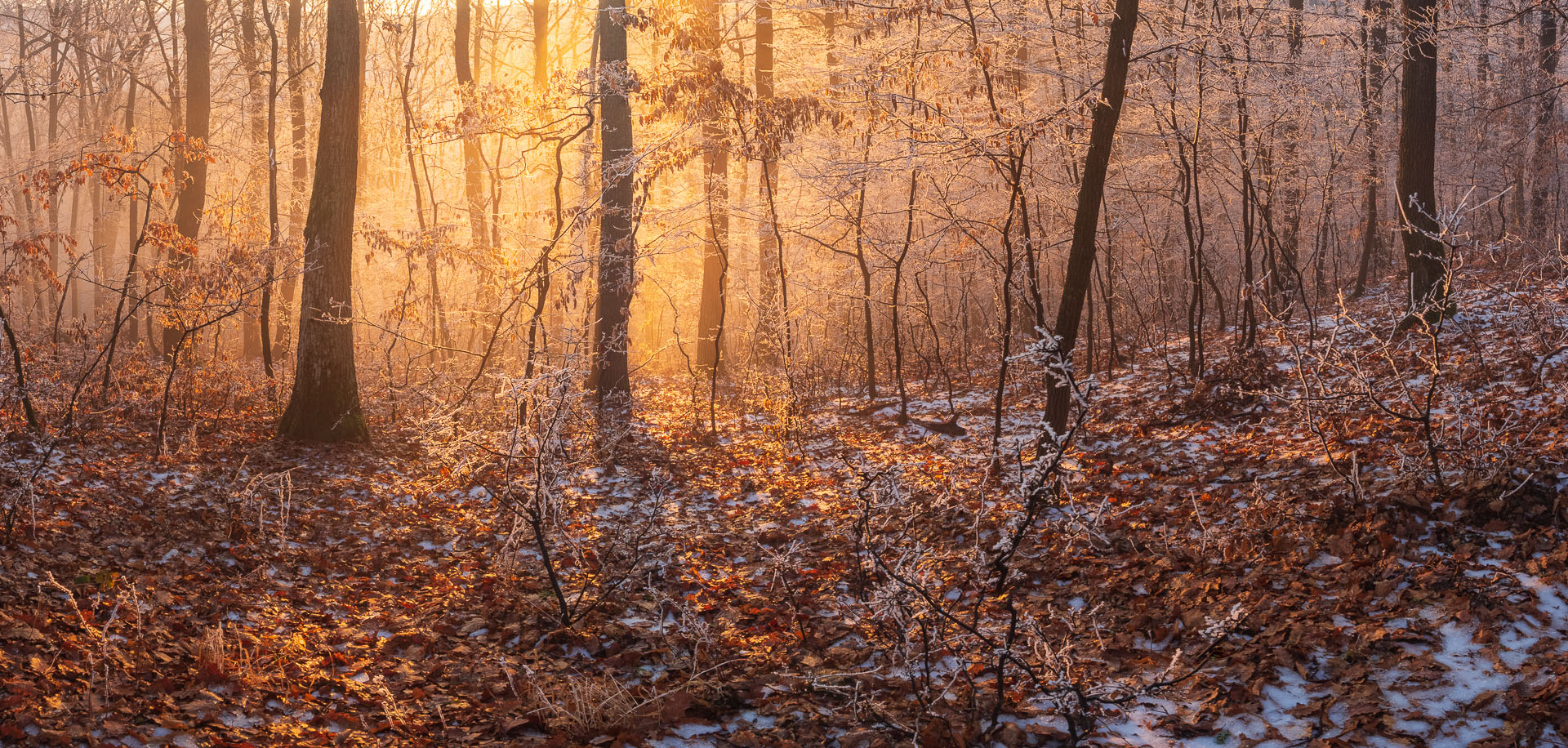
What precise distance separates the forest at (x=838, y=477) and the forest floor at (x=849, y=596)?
0.03 meters

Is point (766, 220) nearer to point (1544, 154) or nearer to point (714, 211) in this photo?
point (714, 211)

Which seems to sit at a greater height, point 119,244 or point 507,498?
point 119,244

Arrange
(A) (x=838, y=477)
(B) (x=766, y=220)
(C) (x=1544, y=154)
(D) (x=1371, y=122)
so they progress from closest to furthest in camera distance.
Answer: (A) (x=838, y=477)
(B) (x=766, y=220)
(D) (x=1371, y=122)
(C) (x=1544, y=154)

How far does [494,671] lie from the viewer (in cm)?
447

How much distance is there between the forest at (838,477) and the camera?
12.5 feet

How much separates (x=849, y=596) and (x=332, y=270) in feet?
21.8

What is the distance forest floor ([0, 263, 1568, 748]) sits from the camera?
12.1 ft

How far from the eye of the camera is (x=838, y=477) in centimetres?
855

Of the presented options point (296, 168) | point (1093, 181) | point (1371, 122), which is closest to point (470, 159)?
point (296, 168)

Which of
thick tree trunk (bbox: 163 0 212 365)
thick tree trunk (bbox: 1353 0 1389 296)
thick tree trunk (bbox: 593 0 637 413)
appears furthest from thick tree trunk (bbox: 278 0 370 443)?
thick tree trunk (bbox: 1353 0 1389 296)

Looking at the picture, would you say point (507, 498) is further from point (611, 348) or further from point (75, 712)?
point (611, 348)

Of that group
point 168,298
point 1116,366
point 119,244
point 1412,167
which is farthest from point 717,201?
point 119,244

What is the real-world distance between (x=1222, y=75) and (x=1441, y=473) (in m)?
5.51

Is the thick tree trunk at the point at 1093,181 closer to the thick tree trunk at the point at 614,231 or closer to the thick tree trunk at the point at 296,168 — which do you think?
the thick tree trunk at the point at 614,231
